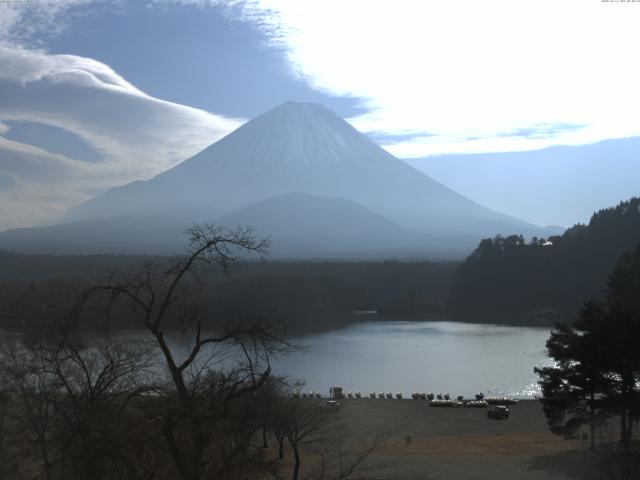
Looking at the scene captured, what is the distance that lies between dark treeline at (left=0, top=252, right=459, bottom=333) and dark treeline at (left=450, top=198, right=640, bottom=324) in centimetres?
274

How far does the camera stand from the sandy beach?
7512 mm

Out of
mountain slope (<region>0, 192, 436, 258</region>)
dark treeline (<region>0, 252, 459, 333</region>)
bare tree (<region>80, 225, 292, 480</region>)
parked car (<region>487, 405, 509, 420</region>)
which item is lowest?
parked car (<region>487, 405, 509, 420</region>)

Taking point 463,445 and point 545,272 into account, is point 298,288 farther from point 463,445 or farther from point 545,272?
point 463,445

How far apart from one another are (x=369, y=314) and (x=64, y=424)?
124 ft

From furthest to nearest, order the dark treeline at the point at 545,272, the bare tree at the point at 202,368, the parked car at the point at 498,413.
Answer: the dark treeline at the point at 545,272
the parked car at the point at 498,413
the bare tree at the point at 202,368

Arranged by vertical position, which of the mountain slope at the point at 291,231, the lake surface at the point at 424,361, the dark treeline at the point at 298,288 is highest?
the mountain slope at the point at 291,231

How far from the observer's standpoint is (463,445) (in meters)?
10.2

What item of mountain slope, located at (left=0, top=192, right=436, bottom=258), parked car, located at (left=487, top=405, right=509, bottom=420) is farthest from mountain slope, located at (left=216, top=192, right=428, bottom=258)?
parked car, located at (left=487, top=405, right=509, bottom=420)

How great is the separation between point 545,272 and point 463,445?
33419 mm

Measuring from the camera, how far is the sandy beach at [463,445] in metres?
7.51

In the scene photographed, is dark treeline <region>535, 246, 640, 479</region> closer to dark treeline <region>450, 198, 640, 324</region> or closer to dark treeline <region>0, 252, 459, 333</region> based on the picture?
dark treeline <region>0, 252, 459, 333</region>

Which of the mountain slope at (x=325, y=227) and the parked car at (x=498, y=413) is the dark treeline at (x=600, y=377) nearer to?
the parked car at (x=498, y=413)

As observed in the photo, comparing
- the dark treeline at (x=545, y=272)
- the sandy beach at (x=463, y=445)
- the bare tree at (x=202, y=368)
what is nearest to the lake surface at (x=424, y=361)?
the sandy beach at (x=463, y=445)

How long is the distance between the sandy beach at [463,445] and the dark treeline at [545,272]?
74.0ft
